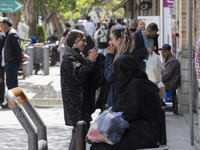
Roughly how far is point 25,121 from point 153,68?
5775 mm

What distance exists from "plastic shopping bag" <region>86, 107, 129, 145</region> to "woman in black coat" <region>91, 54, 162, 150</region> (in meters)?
0.05

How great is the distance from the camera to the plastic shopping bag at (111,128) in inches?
173

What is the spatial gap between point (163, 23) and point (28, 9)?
15.3 m

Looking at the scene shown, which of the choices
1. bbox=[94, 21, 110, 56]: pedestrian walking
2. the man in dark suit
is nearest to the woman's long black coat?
the man in dark suit

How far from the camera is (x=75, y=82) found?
20.4ft

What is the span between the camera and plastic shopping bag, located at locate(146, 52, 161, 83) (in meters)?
9.54

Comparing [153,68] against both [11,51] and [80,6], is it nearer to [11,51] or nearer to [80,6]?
[11,51]

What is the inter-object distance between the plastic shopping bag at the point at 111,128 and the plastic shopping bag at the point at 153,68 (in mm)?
5051

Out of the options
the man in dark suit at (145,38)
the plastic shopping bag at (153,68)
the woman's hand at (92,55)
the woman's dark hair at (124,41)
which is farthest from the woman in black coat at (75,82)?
the man in dark suit at (145,38)

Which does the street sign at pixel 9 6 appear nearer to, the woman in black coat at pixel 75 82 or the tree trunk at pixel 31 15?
the woman in black coat at pixel 75 82

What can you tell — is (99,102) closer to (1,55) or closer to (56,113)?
(56,113)

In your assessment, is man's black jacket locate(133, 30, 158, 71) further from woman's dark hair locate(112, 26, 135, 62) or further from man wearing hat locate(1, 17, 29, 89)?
woman's dark hair locate(112, 26, 135, 62)

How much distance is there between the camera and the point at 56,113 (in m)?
11.2

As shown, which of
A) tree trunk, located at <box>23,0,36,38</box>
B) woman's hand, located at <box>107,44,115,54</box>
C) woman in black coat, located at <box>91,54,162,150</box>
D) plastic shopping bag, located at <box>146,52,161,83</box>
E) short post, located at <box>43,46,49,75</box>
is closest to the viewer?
woman in black coat, located at <box>91,54,162,150</box>
